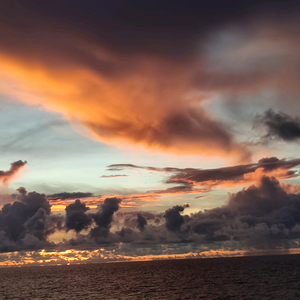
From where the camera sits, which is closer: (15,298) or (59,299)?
(59,299)

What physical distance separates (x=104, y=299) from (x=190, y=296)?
29.8 meters

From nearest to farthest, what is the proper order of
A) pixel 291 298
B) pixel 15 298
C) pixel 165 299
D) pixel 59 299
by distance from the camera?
pixel 291 298
pixel 165 299
pixel 59 299
pixel 15 298

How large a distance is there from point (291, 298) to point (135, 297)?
50467mm

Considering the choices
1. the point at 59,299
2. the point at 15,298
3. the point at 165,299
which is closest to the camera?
the point at 165,299

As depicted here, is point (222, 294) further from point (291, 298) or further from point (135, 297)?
point (135, 297)

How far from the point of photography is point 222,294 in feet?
350

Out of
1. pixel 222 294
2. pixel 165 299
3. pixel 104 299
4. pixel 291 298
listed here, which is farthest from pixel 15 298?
pixel 291 298

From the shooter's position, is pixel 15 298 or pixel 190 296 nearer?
pixel 190 296

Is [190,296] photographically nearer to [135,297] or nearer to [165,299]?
[165,299]

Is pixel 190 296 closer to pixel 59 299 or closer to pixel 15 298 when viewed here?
pixel 59 299

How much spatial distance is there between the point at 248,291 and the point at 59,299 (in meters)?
68.2

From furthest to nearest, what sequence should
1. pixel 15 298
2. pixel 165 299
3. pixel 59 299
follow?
pixel 15 298 → pixel 59 299 → pixel 165 299

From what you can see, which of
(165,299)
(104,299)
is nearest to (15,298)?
(104,299)

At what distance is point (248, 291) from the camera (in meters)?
112
